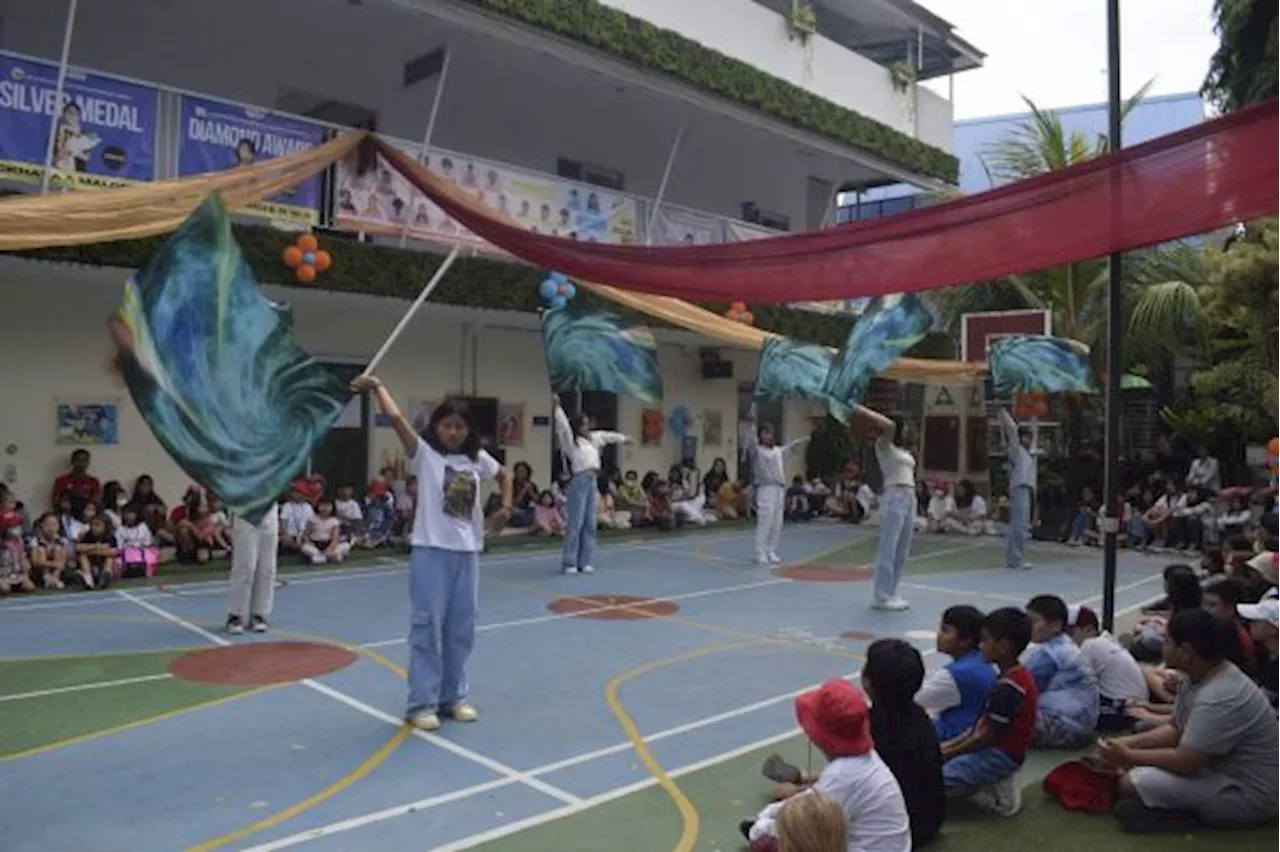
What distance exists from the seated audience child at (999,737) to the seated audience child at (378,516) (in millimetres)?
8967

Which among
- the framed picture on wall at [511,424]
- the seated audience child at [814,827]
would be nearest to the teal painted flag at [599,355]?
the seated audience child at [814,827]

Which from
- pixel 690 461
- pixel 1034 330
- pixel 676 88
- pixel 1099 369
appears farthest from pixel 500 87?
pixel 1099 369

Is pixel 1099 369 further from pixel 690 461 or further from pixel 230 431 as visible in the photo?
pixel 230 431

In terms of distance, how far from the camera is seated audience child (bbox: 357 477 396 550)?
39.8 feet

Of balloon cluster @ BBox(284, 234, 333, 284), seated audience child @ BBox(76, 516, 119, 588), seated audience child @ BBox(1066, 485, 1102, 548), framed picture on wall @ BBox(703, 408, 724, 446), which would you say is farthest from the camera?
framed picture on wall @ BBox(703, 408, 724, 446)

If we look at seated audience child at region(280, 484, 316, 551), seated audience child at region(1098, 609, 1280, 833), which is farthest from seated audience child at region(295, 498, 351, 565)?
seated audience child at region(1098, 609, 1280, 833)

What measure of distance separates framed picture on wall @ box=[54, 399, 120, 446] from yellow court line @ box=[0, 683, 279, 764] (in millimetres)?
6129

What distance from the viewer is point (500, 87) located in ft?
48.1

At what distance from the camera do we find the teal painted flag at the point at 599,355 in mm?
8227

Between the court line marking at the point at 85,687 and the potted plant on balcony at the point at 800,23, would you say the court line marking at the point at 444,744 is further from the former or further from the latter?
the potted plant on balcony at the point at 800,23

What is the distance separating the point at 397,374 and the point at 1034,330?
8.78 metres

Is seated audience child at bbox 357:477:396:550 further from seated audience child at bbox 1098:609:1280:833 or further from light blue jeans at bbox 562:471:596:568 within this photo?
seated audience child at bbox 1098:609:1280:833

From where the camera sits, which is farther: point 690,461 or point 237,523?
point 690,461

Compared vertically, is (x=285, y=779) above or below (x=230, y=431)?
below
